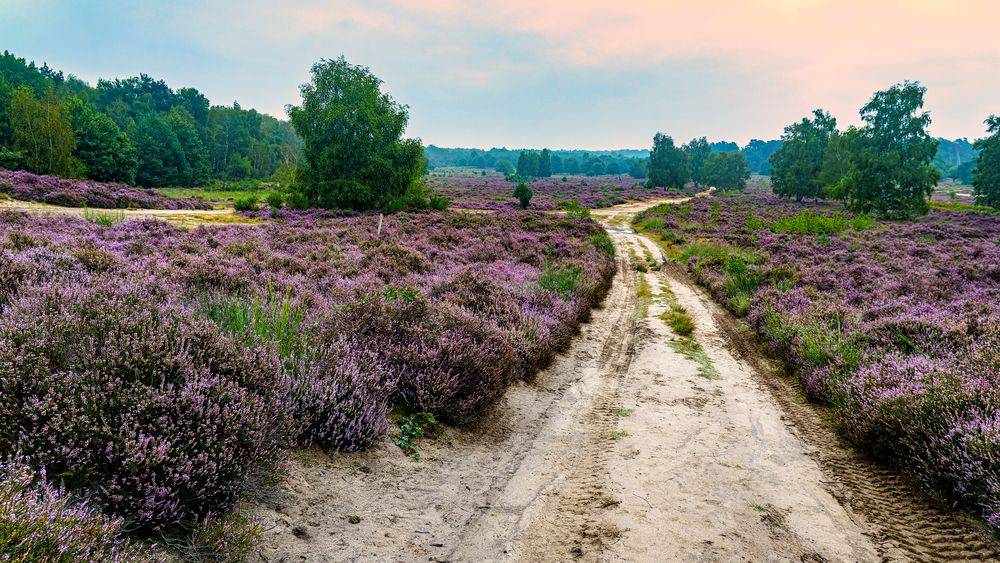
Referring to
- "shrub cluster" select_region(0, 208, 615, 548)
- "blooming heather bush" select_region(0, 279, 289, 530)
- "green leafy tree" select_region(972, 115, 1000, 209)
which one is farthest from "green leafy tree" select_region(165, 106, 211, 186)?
"green leafy tree" select_region(972, 115, 1000, 209)

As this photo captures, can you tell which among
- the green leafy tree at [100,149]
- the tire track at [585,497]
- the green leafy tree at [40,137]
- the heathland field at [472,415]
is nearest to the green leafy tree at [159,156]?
the green leafy tree at [100,149]

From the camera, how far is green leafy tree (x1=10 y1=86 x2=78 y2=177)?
41.2 metres

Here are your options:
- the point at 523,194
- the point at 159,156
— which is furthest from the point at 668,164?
the point at 159,156

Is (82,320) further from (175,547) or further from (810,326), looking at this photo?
(810,326)

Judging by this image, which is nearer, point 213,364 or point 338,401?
point 213,364

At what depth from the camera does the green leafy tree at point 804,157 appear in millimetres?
62844

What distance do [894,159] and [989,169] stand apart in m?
14.6

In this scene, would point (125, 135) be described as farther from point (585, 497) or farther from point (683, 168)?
point (683, 168)

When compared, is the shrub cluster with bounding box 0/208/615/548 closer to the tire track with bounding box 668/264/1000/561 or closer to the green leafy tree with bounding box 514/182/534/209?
the tire track with bounding box 668/264/1000/561

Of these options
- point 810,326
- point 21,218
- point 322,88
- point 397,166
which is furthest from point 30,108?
point 810,326

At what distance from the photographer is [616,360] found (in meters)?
7.81

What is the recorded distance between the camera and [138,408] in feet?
8.99

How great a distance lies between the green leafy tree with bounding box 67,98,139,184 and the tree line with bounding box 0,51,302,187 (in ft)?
0.28

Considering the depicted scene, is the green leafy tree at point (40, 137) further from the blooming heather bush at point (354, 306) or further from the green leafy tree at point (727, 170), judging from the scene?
the green leafy tree at point (727, 170)
